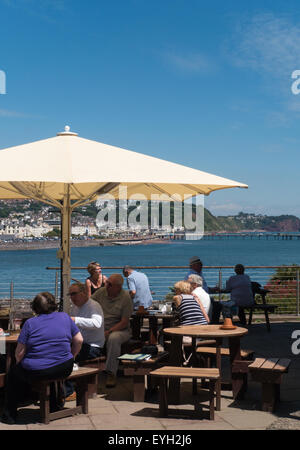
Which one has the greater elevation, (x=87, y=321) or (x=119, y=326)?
(x=87, y=321)

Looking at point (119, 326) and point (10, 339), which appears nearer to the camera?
point (10, 339)

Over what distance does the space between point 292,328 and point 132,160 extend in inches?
215

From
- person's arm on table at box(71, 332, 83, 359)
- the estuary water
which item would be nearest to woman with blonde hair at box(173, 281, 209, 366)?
person's arm on table at box(71, 332, 83, 359)

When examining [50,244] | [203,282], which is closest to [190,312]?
[203,282]

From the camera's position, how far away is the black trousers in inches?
183

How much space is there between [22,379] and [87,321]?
3.47 feet

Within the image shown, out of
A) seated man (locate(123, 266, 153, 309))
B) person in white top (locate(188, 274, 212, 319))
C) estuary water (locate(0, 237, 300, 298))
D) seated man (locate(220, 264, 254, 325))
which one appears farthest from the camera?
estuary water (locate(0, 237, 300, 298))

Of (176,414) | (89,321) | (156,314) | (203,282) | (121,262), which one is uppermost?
(203,282)

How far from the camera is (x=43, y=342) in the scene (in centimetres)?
465

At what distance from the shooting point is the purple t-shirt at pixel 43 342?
464cm

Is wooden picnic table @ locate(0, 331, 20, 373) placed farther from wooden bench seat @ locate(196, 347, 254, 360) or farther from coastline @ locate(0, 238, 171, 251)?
coastline @ locate(0, 238, 171, 251)

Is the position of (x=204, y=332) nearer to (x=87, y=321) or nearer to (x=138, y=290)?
(x=87, y=321)

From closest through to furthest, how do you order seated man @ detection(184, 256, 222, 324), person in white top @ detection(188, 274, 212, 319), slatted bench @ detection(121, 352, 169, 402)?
slatted bench @ detection(121, 352, 169, 402) → person in white top @ detection(188, 274, 212, 319) → seated man @ detection(184, 256, 222, 324)

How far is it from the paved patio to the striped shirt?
67 centimetres
